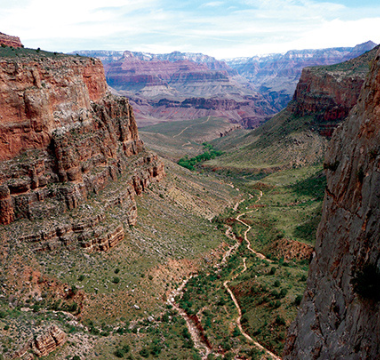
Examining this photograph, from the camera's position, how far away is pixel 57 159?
138ft

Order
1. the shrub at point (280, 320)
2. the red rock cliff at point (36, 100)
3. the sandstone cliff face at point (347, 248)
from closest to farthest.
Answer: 1. the sandstone cliff face at point (347, 248)
2. the shrub at point (280, 320)
3. the red rock cliff at point (36, 100)

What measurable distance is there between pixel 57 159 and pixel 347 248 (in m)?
36.4

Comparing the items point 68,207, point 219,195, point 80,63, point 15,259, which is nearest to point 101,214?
point 68,207

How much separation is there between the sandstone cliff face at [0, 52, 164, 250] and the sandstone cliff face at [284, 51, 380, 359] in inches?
1183

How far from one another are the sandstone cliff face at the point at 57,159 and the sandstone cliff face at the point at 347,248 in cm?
3005

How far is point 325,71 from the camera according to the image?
126062mm

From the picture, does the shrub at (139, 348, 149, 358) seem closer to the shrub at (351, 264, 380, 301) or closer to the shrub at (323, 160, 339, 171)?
the shrub at (351, 264, 380, 301)

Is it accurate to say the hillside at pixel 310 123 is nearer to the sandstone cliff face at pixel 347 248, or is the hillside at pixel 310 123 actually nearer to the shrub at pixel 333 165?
the shrub at pixel 333 165

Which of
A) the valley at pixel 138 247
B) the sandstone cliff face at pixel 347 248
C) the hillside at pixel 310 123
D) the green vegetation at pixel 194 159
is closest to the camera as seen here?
the sandstone cliff face at pixel 347 248

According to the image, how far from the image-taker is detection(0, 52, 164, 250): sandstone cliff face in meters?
37.6

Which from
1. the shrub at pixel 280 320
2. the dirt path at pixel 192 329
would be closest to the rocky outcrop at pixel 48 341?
the dirt path at pixel 192 329

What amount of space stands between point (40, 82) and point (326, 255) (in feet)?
125

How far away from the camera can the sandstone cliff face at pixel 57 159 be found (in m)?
37.6

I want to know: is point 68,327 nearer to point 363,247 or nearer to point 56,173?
point 56,173
